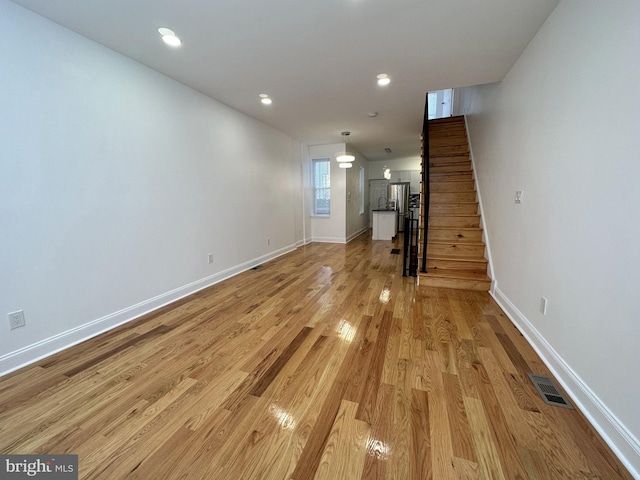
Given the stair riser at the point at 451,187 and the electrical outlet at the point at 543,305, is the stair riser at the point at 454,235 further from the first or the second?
the electrical outlet at the point at 543,305

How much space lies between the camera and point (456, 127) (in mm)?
5324

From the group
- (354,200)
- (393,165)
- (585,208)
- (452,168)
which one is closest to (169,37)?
(585,208)

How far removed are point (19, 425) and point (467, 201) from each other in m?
5.18

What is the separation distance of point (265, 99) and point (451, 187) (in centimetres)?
332

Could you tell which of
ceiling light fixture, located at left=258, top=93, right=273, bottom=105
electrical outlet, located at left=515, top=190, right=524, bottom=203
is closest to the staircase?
electrical outlet, located at left=515, top=190, right=524, bottom=203

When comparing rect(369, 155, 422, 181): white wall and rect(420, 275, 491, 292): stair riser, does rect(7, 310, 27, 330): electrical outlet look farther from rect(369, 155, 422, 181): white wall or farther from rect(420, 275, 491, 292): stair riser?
rect(369, 155, 422, 181): white wall

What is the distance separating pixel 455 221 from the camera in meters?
3.97

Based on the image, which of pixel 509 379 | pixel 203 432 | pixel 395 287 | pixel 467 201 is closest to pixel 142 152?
pixel 203 432

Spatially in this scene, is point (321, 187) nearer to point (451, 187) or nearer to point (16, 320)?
point (451, 187)

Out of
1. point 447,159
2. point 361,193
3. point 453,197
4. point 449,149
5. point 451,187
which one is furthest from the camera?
point 361,193

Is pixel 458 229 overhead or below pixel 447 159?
below

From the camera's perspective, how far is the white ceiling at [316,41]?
1870mm

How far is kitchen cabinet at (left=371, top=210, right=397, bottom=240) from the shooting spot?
7191 mm

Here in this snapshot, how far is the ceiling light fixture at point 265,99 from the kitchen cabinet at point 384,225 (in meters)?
4.51
